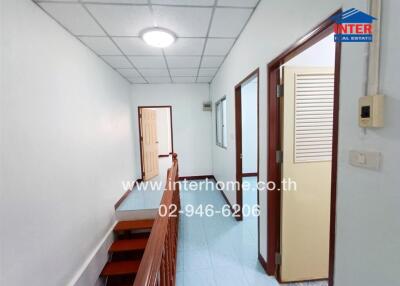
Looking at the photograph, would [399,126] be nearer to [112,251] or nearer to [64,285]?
[64,285]

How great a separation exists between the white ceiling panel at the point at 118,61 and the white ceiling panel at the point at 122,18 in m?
0.86

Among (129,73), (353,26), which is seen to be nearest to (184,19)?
(353,26)

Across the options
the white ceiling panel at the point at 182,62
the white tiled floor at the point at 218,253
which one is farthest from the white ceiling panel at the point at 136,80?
the white tiled floor at the point at 218,253

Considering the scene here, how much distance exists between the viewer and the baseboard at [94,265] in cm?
208

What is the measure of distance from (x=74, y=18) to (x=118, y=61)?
1.35m

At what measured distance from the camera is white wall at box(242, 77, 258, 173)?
5262 millimetres

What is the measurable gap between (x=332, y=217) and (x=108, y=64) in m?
3.82

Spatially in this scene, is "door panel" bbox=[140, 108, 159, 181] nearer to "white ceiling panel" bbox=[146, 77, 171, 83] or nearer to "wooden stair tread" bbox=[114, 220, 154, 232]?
"white ceiling panel" bbox=[146, 77, 171, 83]

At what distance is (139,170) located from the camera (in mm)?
5020

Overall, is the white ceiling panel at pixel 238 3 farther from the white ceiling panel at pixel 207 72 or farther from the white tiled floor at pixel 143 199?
the white tiled floor at pixel 143 199

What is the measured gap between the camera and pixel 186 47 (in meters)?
2.80

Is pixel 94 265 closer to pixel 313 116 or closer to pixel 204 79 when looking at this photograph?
pixel 313 116

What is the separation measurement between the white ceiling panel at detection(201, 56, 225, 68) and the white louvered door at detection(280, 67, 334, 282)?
1896 mm

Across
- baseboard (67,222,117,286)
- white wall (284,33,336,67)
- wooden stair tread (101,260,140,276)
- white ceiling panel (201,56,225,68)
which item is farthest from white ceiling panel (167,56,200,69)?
wooden stair tread (101,260,140,276)
